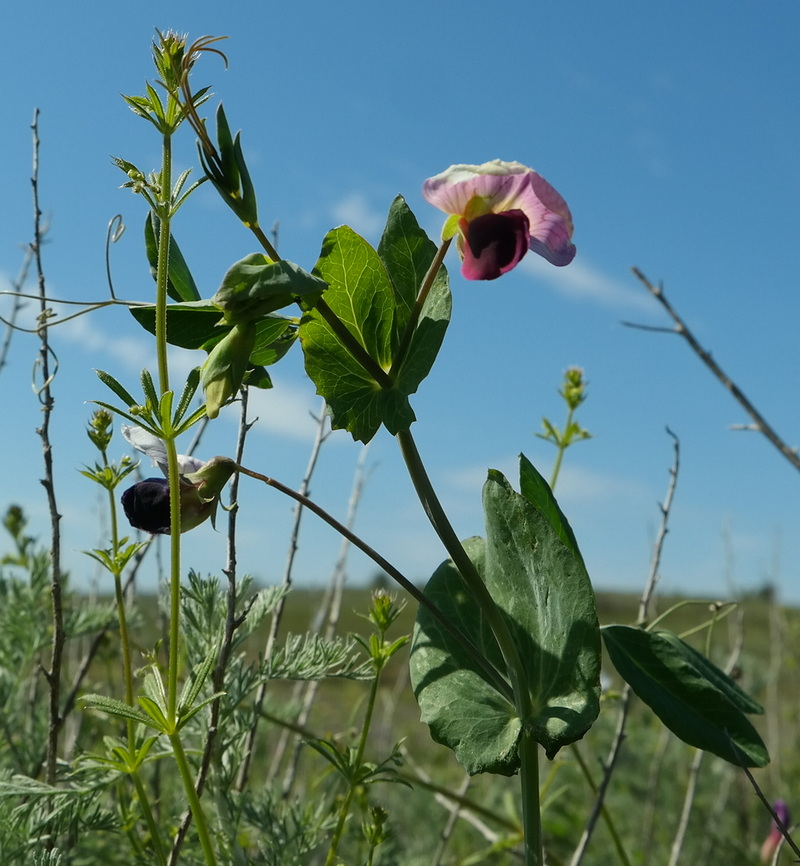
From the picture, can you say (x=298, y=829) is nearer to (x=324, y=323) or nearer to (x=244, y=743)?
(x=244, y=743)

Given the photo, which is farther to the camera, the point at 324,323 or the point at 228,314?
the point at 324,323

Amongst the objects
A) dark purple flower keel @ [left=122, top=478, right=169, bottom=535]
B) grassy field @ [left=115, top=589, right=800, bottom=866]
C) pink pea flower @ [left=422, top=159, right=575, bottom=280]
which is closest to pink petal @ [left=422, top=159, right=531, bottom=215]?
pink pea flower @ [left=422, top=159, right=575, bottom=280]

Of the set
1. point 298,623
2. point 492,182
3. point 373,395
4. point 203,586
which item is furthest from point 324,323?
point 298,623

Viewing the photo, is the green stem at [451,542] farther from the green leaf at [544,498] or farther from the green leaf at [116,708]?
the green leaf at [116,708]

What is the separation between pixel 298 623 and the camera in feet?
48.0

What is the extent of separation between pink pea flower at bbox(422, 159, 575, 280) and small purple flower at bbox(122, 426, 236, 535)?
0.29 m

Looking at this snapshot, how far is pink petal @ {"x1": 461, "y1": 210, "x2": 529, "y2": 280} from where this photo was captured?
789mm

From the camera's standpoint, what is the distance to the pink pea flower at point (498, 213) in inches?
30.1

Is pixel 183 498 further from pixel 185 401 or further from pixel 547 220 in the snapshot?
pixel 547 220

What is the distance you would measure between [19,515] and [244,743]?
75 cm

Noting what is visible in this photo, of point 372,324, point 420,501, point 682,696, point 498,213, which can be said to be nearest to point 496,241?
point 498,213

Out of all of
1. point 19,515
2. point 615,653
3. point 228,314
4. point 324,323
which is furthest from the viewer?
point 19,515

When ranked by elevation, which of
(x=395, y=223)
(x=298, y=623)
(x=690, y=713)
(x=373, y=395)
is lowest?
(x=298, y=623)

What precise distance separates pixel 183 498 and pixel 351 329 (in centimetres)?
21
